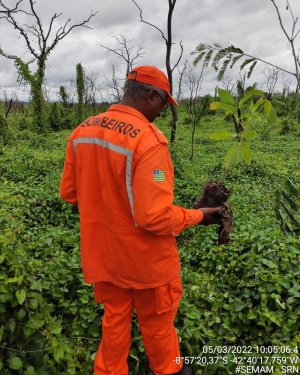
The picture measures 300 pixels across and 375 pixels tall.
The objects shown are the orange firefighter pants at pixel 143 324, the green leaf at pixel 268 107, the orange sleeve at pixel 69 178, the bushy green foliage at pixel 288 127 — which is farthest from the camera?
the bushy green foliage at pixel 288 127

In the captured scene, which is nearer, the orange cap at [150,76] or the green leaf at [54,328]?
the orange cap at [150,76]

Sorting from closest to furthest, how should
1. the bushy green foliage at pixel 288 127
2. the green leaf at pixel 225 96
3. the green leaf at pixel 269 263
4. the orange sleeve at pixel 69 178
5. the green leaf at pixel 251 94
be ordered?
the green leaf at pixel 251 94 → the green leaf at pixel 225 96 → the orange sleeve at pixel 69 178 → the green leaf at pixel 269 263 → the bushy green foliage at pixel 288 127

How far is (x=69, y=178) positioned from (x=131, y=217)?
22.5 inches

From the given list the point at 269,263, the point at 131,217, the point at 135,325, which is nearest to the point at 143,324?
the point at 135,325

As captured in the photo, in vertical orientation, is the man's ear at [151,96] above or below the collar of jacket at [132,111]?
above

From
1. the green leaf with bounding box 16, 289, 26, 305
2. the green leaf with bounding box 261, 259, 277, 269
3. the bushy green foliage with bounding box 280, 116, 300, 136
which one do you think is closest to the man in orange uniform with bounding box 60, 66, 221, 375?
the green leaf with bounding box 16, 289, 26, 305

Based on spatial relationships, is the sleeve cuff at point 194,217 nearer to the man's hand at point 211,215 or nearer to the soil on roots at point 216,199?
the man's hand at point 211,215

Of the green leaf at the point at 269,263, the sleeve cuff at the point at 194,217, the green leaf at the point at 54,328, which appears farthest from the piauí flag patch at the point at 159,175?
the green leaf at the point at 269,263

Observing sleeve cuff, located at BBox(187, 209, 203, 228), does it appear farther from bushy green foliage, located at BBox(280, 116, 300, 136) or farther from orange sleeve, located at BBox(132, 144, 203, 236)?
bushy green foliage, located at BBox(280, 116, 300, 136)

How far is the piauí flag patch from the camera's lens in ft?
5.85

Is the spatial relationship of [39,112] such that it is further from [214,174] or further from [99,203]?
[99,203]

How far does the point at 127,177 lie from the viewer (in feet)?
6.14

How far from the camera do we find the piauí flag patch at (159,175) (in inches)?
70.2

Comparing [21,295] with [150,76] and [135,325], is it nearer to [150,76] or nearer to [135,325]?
[135,325]
